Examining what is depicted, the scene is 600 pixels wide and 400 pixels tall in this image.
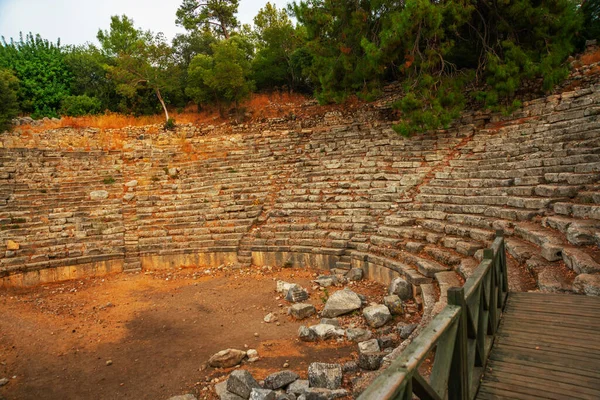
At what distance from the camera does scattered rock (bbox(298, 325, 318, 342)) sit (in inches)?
240

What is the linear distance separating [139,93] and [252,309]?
2044 cm

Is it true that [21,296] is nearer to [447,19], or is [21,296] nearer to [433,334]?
[433,334]

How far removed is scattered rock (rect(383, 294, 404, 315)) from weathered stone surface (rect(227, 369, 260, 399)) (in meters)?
2.92

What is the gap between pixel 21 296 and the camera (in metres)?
9.61

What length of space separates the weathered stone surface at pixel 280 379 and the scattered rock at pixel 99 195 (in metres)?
11.3

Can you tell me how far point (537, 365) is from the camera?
2.67 m

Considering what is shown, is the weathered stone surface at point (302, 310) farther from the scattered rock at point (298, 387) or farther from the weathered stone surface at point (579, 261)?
the weathered stone surface at point (579, 261)

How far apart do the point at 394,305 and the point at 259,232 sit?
5.62 metres

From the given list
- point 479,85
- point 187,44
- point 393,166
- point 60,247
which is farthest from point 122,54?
point 479,85

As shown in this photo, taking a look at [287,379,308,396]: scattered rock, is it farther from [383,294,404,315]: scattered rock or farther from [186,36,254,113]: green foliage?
[186,36,254,113]: green foliage

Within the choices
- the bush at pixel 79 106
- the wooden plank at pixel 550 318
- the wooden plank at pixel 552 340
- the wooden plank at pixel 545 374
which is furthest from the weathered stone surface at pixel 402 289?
the bush at pixel 79 106

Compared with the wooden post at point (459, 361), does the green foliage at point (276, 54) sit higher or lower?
higher

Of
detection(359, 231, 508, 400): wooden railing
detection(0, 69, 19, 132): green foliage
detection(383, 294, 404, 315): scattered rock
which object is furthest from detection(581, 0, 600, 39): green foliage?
detection(0, 69, 19, 132): green foliage

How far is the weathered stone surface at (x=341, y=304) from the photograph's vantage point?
6848 millimetres
